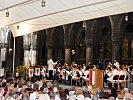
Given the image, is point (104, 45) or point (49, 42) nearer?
point (104, 45)

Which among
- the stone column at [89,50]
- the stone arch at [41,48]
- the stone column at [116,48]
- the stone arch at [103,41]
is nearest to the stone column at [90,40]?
the stone column at [89,50]

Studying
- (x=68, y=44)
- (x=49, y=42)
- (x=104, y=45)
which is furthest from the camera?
(x=49, y=42)

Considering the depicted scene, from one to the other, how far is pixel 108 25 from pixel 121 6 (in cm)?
1575

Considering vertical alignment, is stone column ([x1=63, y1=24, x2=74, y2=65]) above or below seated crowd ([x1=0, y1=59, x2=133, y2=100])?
above

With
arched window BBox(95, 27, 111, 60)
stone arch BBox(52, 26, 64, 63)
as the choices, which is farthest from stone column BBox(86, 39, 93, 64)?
Answer: stone arch BBox(52, 26, 64, 63)

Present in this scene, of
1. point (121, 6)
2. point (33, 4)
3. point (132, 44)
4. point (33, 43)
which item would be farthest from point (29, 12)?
point (33, 43)

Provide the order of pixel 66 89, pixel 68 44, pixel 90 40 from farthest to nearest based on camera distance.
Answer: pixel 68 44 → pixel 90 40 → pixel 66 89

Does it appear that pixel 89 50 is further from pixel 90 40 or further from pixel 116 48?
pixel 116 48

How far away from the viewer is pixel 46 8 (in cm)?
1681

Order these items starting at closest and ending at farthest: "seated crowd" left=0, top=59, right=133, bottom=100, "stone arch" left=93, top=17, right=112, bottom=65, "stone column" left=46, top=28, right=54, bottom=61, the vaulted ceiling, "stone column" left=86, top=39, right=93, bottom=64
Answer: "seated crowd" left=0, top=59, right=133, bottom=100 → the vaulted ceiling → "stone column" left=86, top=39, right=93, bottom=64 → "stone arch" left=93, top=17, right=112, bottom=65 → "stone column" left=46, top=28, right=54, bottom=61

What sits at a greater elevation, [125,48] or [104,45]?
[104,45]

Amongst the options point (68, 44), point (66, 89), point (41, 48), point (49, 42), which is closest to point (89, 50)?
point (68, 44)

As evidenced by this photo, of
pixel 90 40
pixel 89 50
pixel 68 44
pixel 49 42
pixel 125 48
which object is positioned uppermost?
pixel 49 42

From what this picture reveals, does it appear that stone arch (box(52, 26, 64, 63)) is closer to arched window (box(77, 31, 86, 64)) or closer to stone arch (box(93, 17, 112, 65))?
arched window (box(77, 31, 86, 64))
